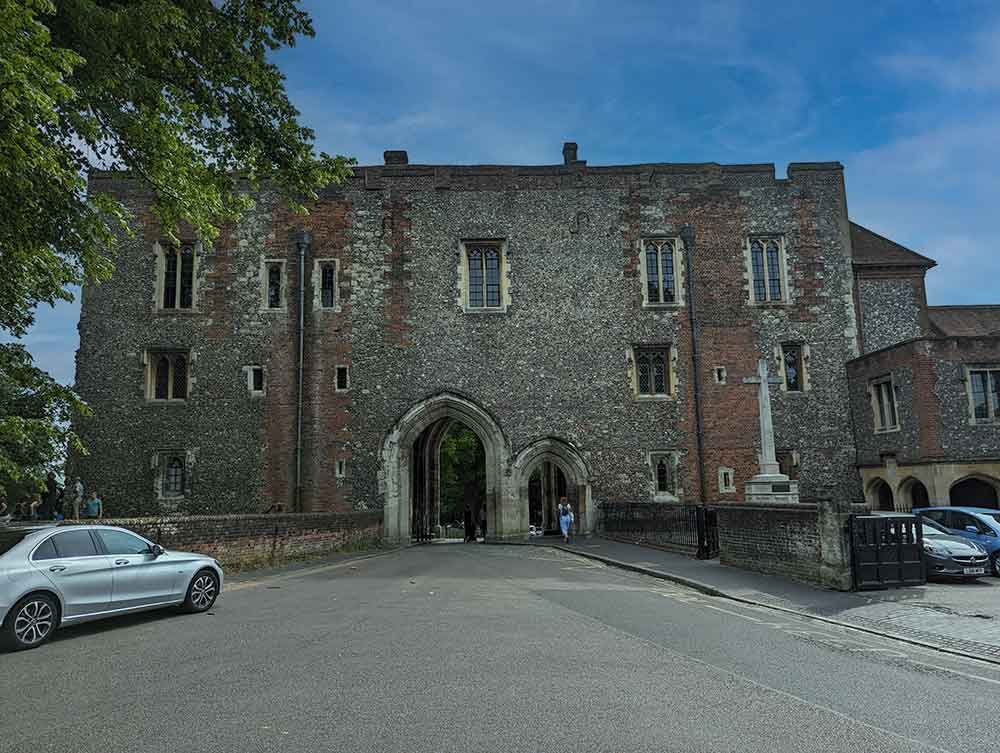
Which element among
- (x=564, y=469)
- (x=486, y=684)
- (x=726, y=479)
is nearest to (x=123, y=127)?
(x=486, y=684)

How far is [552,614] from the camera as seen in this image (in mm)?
10062

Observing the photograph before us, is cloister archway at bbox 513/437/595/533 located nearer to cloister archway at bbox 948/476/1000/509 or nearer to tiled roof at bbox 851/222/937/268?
cloister archway at bbox 948/476/1000/509

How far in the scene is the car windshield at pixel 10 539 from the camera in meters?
8.67

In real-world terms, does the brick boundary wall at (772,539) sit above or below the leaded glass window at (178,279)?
below

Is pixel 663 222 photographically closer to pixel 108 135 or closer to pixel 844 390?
pixel 844 390

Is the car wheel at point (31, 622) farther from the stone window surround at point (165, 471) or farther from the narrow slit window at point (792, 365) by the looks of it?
the narrow slit window at point (792, 365)

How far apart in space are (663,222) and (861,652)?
20773mm

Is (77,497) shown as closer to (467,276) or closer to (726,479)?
(467,276)

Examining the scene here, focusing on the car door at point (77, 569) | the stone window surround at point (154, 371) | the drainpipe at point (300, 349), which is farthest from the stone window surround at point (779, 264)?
the car door at point (77, 569)

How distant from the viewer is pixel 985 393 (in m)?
21.7

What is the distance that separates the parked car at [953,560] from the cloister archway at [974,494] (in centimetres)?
921

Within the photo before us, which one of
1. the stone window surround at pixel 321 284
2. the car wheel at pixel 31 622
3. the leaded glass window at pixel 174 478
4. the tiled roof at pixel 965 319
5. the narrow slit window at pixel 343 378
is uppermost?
the stone window surround at pixel 321 284

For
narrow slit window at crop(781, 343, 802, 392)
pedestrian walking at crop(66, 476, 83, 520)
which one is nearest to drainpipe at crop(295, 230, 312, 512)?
pedestrian walking at crop(66, 476, 83, 520)

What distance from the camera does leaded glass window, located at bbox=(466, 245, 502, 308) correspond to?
26.8 meters
